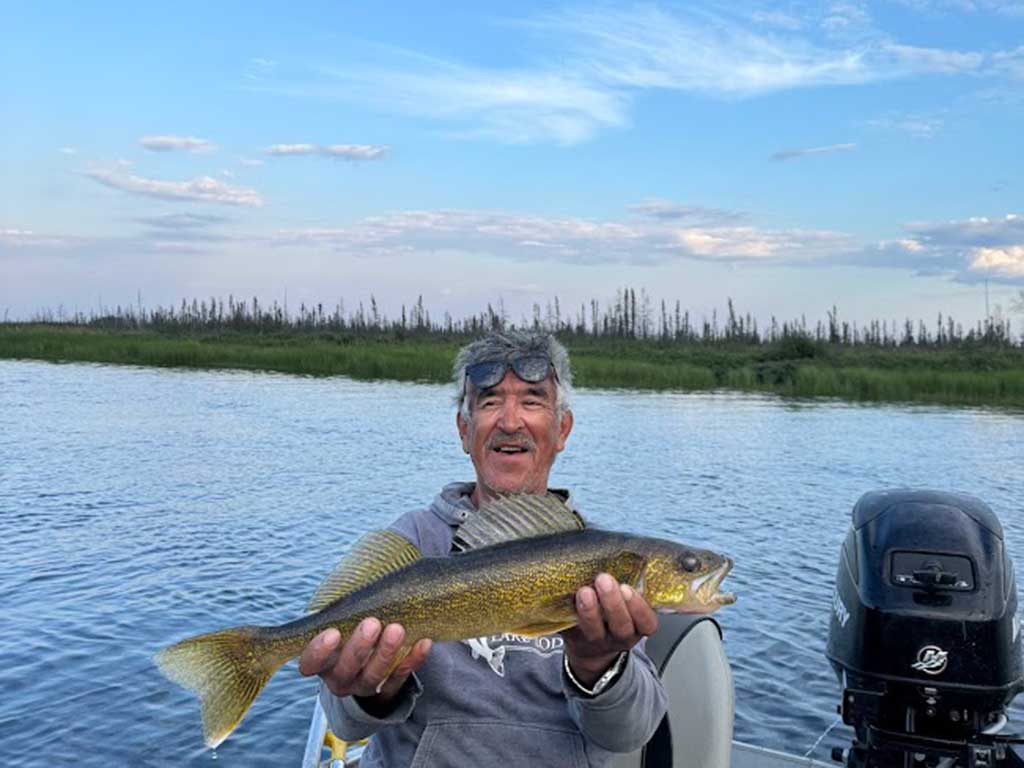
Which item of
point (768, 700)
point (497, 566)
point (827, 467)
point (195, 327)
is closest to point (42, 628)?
point (768, 700)

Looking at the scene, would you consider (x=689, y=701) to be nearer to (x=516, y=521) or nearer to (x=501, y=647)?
(x=501, y=647)

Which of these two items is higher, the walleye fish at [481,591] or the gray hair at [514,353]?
the gray hair at [514,353]

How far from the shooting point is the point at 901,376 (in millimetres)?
40906

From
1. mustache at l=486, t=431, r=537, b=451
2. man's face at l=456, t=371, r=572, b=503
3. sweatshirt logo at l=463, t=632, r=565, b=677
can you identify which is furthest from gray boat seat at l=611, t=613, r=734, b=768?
mustache at l=486, t=431, r=537, b=451

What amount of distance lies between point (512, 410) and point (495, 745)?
1241 millimetres

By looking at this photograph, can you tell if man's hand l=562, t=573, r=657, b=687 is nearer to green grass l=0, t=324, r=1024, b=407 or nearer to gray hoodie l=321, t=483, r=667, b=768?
gray hoodie l=321, t=483, r=667, b=768

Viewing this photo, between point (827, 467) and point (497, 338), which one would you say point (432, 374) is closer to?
point (827, 467)

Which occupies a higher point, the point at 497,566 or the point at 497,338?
the point at 497,338

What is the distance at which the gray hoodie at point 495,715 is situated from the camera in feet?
10.8

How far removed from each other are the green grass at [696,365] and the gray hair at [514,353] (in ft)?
121

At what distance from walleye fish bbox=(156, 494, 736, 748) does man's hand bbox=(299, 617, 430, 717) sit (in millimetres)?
48

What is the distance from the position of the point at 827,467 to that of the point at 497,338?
18.5m

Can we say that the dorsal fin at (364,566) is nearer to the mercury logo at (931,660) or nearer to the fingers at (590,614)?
the fingers at (590,614)

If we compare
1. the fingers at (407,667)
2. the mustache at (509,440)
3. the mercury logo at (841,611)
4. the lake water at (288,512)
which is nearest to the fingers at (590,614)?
the fingers at (407,667)
